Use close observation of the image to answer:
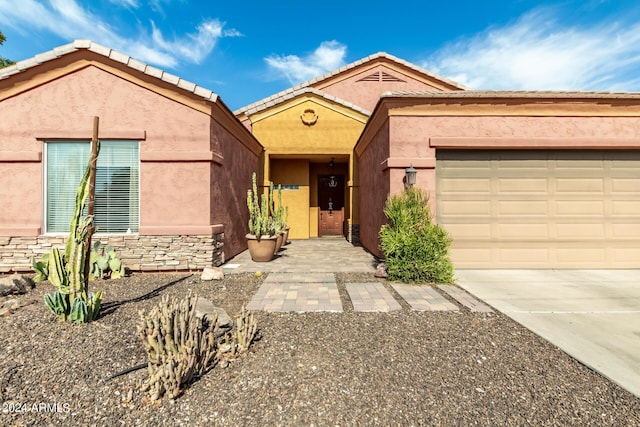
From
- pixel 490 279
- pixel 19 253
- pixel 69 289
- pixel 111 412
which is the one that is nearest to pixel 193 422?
pixel 111 412

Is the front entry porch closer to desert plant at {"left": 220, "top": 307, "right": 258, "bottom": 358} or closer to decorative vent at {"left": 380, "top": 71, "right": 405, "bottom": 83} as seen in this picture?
decorative vent at {"left": 380, "top": 71, "right": 405, "bottom": 83}

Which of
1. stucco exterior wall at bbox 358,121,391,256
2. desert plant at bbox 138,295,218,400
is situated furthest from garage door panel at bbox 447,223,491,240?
desert plant at bbox 138,295,218,400

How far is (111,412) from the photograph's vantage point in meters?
2.15

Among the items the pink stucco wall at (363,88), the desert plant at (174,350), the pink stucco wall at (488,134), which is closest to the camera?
the desert plant at (174,350)

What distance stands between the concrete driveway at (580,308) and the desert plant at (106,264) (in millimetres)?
6881

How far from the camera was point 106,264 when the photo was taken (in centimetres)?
598

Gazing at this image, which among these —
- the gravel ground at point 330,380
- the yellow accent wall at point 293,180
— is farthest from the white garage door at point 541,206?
the yellow accent wall at point 293,180

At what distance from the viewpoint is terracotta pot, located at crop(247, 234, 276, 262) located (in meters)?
7.68

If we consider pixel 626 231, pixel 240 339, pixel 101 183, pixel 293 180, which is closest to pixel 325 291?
pixel 240 339

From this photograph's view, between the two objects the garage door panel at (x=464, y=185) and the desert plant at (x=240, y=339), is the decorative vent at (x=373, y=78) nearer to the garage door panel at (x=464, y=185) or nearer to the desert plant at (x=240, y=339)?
the garage door panel at (x=464, y=185)

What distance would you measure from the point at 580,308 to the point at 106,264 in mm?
8384

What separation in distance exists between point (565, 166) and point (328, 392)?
770 cm

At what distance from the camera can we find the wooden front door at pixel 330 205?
14656 millimetres

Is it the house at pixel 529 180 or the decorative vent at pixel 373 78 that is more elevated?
the decorative vent at pixel 373 78
